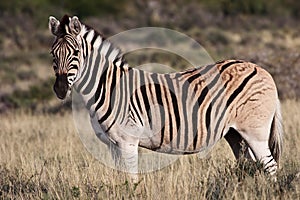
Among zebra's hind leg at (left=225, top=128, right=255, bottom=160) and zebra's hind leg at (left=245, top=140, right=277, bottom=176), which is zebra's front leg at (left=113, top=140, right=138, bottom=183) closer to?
zebra's hind leg at (left=225, top=128, right=255, bottom=160)

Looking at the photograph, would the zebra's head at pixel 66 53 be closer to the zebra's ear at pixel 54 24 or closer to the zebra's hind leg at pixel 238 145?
the zebra's ear at pixel 54 24

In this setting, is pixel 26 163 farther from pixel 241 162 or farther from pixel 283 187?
pixel 283 187

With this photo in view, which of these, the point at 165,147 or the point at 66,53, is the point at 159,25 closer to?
the point at 165,147

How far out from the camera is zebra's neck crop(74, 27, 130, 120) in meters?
6.48

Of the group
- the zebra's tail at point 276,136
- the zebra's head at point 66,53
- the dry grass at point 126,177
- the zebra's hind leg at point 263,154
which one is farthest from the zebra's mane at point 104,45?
the zebra's tail at point 276,136

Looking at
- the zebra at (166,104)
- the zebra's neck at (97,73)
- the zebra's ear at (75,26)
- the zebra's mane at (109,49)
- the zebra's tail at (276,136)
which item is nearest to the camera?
the zebra's ear at (75,26)

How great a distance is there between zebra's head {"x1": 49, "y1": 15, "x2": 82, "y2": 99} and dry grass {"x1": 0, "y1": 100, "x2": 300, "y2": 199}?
1009 mm

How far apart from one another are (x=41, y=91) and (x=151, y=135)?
1061cm

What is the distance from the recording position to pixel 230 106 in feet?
21.6

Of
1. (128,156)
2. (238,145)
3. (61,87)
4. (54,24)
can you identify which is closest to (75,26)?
(54,24)

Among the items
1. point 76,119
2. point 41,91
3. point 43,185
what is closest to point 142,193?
point 43,185

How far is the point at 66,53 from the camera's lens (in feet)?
20.3

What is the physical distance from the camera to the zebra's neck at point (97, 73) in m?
6.48

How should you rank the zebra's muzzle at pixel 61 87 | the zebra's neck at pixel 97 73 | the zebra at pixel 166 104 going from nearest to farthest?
the zebra's muzzle at pixel 61 87
the zebra at pixel 166 104
the zebra's neck at pixel 97 73
